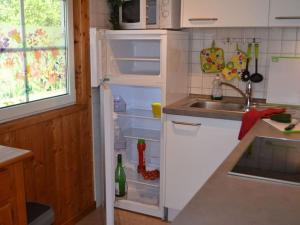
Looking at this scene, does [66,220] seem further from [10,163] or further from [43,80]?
[10,163]

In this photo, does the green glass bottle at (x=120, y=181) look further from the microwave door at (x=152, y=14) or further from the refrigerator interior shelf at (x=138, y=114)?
the microwave door at (x=152, y=14)

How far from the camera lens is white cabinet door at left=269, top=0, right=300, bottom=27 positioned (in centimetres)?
228

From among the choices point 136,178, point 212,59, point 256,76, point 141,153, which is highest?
point 212,59

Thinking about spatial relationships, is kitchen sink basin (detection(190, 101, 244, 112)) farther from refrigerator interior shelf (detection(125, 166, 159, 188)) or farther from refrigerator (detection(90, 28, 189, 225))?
refrigerator interior shelf (detection(125, 166, 159, 188))

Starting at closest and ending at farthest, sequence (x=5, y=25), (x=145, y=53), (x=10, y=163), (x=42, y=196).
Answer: (x=10, y=163) → (x=5, y=25) → (x=42, y=196) → (x=145, y=53)

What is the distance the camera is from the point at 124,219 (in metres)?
2.73

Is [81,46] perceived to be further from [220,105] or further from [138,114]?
[220,105]

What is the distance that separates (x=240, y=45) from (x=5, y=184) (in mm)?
2010

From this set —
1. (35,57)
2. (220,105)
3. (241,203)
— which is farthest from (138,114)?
(241,203)

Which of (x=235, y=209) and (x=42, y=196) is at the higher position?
(x=235, y=209)

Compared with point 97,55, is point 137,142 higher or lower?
lower

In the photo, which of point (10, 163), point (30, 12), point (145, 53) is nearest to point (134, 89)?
point (145, 53)

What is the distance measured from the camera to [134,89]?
3076 millimetres

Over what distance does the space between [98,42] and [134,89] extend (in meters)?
0.66
